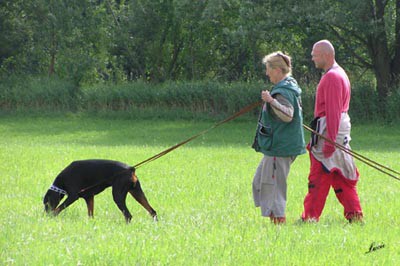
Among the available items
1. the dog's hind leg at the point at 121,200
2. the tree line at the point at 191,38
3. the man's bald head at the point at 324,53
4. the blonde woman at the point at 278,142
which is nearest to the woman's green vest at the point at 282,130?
the blonde woman at the point at 278,142

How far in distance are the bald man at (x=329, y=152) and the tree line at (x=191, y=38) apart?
788 inches

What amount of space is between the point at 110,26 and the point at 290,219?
105 feet

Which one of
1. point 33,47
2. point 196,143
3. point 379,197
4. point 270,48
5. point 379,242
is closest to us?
point 379,242

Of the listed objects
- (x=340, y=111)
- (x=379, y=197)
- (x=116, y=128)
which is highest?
(x=340, y=111)

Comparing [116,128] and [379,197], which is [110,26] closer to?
[116,128]

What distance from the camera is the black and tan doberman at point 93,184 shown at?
358 inches

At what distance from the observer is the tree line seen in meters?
29.9

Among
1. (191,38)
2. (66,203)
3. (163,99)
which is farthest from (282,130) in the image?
(191,38)

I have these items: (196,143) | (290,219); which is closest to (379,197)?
(290,219)

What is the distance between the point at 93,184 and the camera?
9.30 meters

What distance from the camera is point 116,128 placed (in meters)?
30.6

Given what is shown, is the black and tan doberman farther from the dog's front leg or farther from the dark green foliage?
the dark green foliage

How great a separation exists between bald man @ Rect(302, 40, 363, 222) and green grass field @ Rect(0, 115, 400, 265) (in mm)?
237

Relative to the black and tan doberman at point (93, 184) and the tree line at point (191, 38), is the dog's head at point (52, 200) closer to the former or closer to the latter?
the black and tan doberman at point (93, 184)
